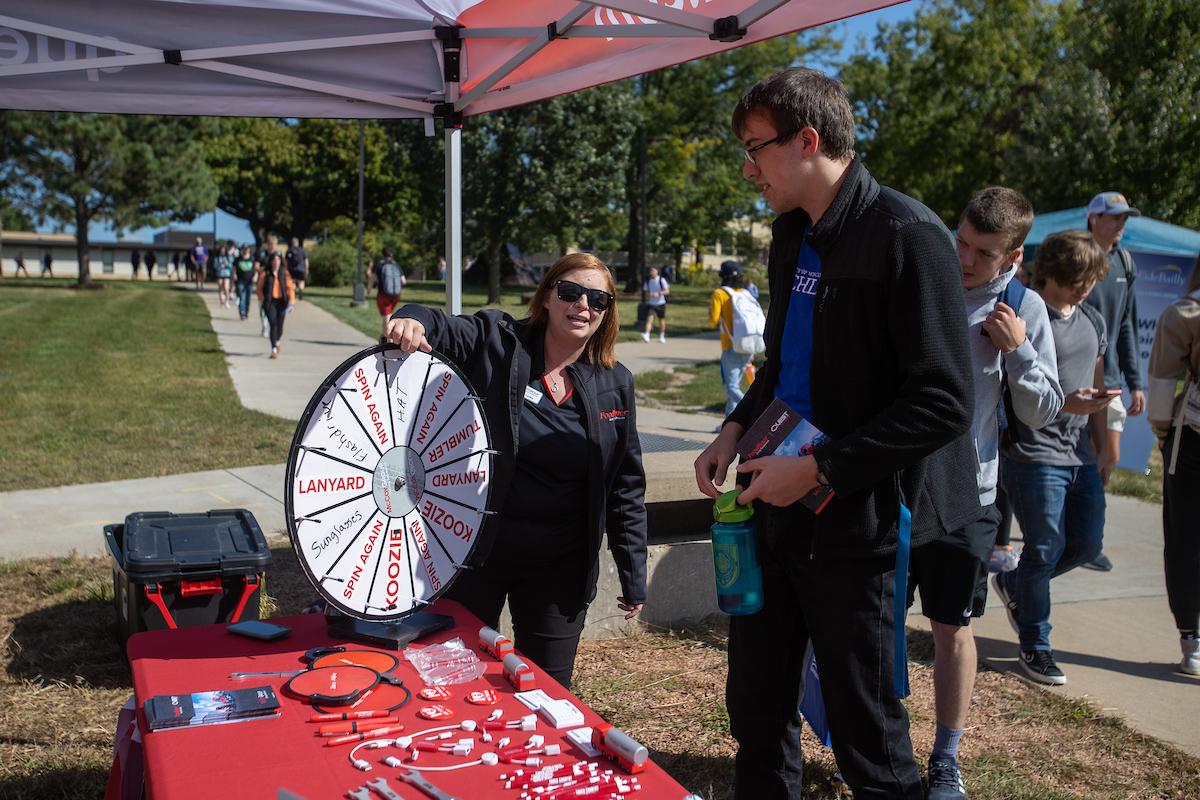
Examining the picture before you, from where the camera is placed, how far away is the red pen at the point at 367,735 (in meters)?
2.04

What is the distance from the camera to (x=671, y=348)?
21.8 metres

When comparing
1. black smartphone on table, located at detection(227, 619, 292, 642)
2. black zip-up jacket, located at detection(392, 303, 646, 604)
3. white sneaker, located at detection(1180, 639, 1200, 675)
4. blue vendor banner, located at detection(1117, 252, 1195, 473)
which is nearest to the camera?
black smartphone on table, located at detection(227, 619, 292, 642)

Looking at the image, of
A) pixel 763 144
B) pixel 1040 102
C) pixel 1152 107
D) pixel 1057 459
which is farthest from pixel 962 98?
pixel 763 144

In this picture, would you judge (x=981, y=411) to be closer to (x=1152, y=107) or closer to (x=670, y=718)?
(x=670, y=718)

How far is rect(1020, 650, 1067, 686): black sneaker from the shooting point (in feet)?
15.7

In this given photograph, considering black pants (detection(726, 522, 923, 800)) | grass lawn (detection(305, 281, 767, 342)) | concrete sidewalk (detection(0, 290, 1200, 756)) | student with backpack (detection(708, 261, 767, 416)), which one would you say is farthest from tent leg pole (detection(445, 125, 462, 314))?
grass lawn (detection(305, 281, 767, 342))

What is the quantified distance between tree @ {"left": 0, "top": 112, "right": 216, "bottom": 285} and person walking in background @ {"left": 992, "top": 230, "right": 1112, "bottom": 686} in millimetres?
37226

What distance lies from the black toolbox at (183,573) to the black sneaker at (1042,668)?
3.49 meters

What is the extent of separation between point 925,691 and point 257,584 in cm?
299

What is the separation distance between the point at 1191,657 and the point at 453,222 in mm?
4115

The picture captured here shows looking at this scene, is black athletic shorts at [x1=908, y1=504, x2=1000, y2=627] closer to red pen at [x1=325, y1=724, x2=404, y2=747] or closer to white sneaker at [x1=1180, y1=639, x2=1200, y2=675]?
red pen at [x1=325, y1=724, x2=404, y2=747]

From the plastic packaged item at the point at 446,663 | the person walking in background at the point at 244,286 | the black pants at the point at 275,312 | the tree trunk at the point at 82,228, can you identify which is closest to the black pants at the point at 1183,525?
the plastic packaged item at the point at 446,663

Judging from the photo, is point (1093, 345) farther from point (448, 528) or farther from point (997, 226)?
point (448, 528)

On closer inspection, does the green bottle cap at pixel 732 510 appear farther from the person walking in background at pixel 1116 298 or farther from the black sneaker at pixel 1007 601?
the person walking in background at pixel 1116 298
